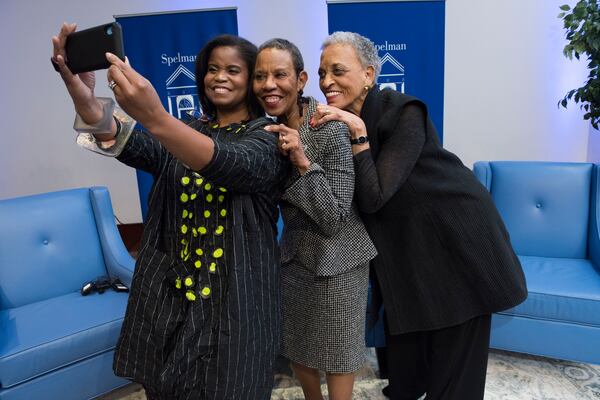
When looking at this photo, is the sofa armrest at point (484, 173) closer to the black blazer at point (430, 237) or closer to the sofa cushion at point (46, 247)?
the black blazer at point (430, 237)

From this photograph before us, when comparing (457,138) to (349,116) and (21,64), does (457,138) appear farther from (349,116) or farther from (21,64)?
(21,64)

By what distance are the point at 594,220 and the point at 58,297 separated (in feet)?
9.16

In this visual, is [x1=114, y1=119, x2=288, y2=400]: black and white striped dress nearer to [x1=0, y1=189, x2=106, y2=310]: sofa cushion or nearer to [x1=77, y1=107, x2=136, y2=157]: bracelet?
[x1=77, y1=107, x2=136, y2=157]: bracelet

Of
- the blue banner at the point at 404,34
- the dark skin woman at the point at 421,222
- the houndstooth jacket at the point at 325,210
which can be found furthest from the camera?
the blue banner at the point at 404,34

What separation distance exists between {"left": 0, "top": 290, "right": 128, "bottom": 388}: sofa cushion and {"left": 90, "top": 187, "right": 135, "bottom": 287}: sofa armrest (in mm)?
181

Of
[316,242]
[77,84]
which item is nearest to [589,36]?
[316,242]

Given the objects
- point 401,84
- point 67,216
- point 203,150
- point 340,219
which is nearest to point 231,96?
point 203,150

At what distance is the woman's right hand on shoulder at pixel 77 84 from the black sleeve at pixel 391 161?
2.23 feet

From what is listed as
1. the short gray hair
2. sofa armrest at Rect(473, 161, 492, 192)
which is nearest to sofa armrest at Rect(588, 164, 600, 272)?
sofa armrest at Rect(473, 161, 492, 192)

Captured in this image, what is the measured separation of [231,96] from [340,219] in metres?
0.44

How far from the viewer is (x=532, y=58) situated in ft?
10.7

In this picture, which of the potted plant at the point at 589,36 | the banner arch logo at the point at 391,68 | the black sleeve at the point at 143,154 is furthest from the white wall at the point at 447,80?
the black sleeve at the point at 143,154

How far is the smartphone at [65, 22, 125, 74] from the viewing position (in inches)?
27.3

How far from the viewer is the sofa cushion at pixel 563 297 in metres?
1.77
